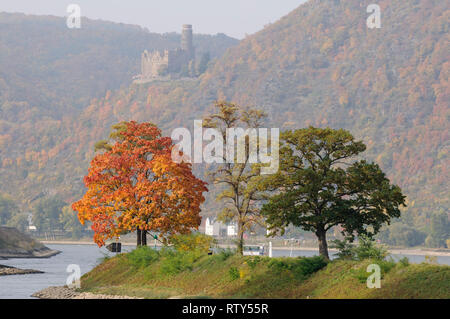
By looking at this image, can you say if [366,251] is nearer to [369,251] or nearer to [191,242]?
[369,251]

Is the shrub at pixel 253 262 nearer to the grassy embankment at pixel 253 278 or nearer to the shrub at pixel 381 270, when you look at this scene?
the grassy embankment at pixel 253 278

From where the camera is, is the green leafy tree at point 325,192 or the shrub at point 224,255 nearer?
the green leafy tree at point 325,192

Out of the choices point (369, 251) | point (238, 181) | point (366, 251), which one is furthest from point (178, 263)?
point (369, 251)

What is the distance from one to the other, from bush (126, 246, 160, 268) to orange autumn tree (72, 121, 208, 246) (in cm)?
182

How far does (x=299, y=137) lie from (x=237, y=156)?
9079 millimetres

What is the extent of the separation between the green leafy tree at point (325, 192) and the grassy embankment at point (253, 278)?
14.2 ft

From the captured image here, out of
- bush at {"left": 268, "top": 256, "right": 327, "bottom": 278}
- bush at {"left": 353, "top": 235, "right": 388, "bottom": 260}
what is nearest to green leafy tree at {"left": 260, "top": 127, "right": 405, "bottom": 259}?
bush at {"left": 353, "top": 235, "right": 388, "bottom": 260}

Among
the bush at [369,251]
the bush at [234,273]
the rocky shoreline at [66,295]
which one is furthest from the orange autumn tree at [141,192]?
the bush at [369,251]

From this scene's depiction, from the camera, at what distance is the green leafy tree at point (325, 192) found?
187 feet

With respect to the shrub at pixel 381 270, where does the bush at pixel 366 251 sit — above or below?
above

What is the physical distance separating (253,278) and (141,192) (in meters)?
18.8
